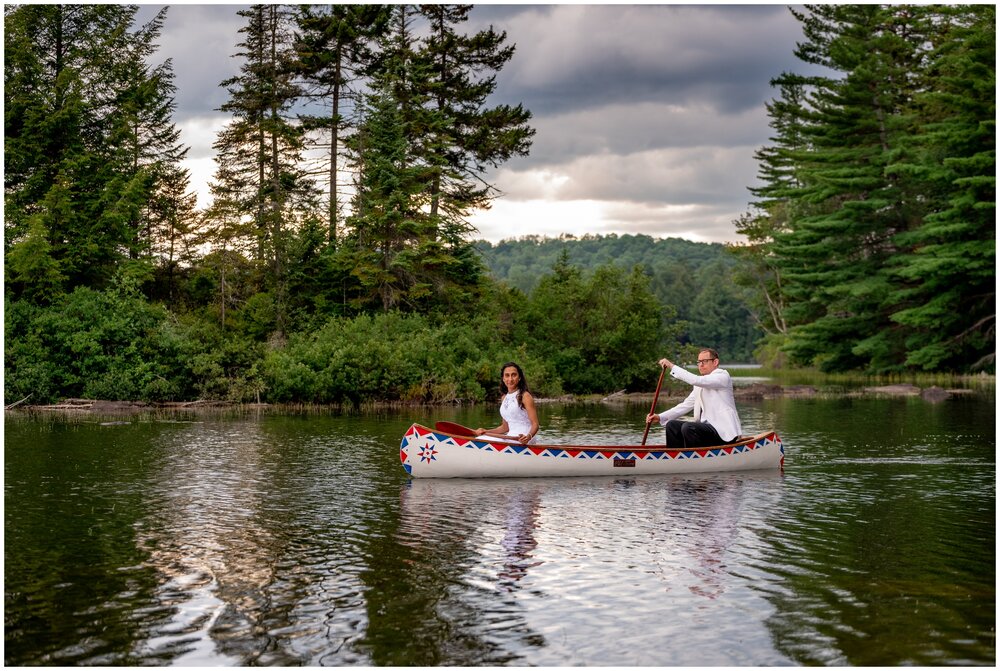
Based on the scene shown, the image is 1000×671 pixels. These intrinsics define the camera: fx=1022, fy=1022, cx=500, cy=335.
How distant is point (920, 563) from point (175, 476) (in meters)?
11.6

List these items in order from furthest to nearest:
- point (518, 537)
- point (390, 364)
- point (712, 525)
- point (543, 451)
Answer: point (390, 364) → point (543, 451) → point (712, 525) → point (518, 537)

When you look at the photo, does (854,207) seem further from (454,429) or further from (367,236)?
(454,429)

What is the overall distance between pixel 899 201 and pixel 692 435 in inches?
1594

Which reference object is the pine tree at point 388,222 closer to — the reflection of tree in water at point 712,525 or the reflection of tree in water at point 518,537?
the reflection of tree in water at point 712,525

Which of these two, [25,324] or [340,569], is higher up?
[25,324]

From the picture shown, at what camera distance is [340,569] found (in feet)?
32.8

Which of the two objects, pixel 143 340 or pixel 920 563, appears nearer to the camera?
pixel 920 563

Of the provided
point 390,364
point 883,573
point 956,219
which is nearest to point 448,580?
point 883,573

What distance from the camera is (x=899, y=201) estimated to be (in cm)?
5269

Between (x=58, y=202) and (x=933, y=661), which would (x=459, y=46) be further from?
(x=933, y=661)

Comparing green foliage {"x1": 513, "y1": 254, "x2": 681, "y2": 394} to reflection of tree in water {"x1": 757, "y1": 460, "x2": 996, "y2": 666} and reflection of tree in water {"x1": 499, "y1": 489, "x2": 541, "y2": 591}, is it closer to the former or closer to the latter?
reflection of tree in water {"x1": 757, "y1": 460, "x2": 996, "y2": 666}

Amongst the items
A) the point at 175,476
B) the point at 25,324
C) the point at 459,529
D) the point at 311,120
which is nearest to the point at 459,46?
the point at 311,120

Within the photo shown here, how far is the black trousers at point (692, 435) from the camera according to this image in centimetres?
1717

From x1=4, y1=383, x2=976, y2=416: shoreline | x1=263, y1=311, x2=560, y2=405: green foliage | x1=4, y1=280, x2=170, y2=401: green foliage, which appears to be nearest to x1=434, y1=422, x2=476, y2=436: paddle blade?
x1=4, y1=383, x2=976, y2=416: shoreline
